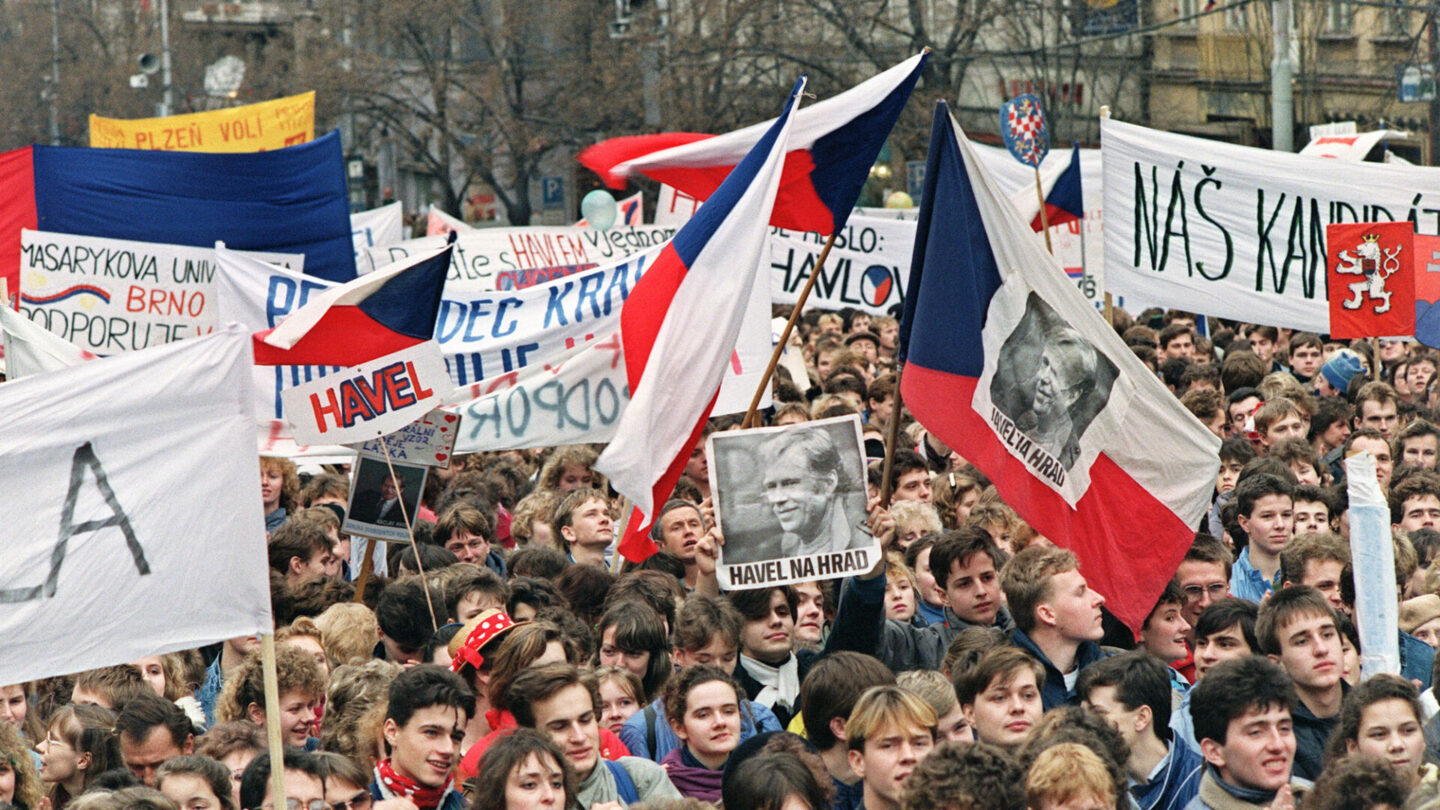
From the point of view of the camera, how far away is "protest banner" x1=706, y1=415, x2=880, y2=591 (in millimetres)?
6488

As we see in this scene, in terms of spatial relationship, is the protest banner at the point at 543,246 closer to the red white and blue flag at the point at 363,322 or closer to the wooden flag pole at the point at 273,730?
the red white and blue flag at the point at 363,322

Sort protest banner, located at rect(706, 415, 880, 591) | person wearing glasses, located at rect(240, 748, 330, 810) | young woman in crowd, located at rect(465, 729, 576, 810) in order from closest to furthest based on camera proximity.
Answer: young woman in crowd, located at rect(465, 729, 576, 810), person wearing glasses, located at rect(240, 748, 330, 810), protest banner, located at rect(706, 415, 880, 591)

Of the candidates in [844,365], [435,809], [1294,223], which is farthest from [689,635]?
[844,365]

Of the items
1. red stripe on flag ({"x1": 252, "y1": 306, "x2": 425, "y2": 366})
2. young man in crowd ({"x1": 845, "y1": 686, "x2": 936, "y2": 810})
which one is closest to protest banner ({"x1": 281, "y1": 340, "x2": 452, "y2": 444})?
red stripe on flag ({"x1": 252, "y1": 306, "x2": 425, "y2": 366})

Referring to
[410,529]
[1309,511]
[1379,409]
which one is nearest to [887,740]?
[410,529]

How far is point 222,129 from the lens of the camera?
21.0 m

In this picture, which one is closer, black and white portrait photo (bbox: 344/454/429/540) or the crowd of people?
the crowd of people

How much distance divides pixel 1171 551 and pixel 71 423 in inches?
143

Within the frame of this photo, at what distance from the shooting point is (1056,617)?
6.58 m

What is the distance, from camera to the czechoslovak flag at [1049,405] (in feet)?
22.4

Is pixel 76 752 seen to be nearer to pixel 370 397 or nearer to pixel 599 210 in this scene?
pixel 370 397

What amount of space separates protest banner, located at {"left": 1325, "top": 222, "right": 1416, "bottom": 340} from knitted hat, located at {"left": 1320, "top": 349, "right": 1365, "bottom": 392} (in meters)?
2.50

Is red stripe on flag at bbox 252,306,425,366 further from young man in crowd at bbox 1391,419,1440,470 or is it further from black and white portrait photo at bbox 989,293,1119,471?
young man in crowd at bbox 1391,419,1440,470

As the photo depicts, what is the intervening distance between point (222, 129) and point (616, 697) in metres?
15.8
